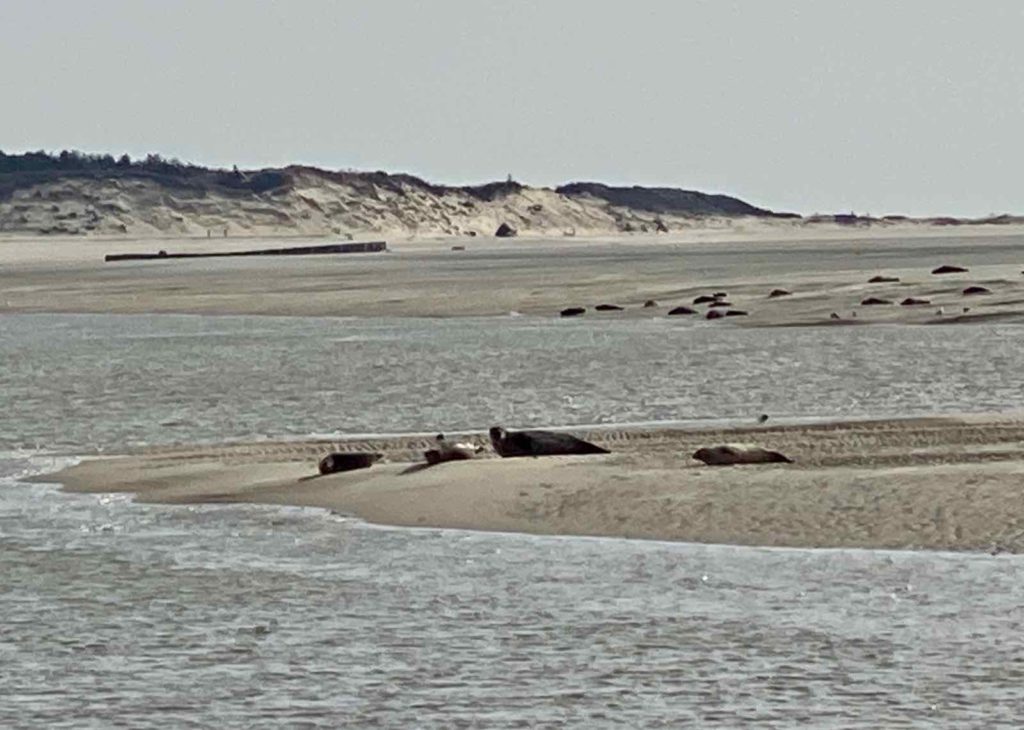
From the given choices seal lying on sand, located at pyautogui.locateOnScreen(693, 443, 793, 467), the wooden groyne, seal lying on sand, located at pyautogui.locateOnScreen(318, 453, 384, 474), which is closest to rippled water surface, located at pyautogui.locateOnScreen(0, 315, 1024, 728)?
seal lying on sand, located at pyautogui.locateOnScreen(318, 453, 384, 474)

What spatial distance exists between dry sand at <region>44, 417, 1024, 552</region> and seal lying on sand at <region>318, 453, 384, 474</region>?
4.2 inches

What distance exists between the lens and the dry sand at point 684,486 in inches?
556

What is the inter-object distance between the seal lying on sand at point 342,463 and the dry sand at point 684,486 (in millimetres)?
106

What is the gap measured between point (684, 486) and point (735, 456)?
1.09 metres

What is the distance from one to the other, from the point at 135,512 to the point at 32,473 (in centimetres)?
279

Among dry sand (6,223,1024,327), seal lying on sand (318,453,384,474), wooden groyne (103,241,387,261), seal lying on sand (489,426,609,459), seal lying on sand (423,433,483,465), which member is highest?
seal lying on sand (489,426,609,459)

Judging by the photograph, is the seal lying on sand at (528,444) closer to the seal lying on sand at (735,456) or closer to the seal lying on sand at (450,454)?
the seal lying on sand at (450,454)

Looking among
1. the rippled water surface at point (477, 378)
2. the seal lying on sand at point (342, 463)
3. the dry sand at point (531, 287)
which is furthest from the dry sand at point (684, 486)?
the dry sand at point (531, 287)

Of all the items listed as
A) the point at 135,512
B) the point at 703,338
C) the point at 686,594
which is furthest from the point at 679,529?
the point at 703,338

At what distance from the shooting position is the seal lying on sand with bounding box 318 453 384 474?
1723cm

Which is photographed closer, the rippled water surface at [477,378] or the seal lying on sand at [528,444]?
the seal lying on sand at [528,444]

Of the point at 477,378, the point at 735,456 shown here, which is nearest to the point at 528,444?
the point at 735,456

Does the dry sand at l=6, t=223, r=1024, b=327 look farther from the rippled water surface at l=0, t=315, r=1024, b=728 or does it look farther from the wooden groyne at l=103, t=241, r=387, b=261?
the rippled water surface at l=0, t=315, r=1024, b=728

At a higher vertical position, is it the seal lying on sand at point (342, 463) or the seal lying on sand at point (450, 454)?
the seal lying on sand at point (450, 454)
